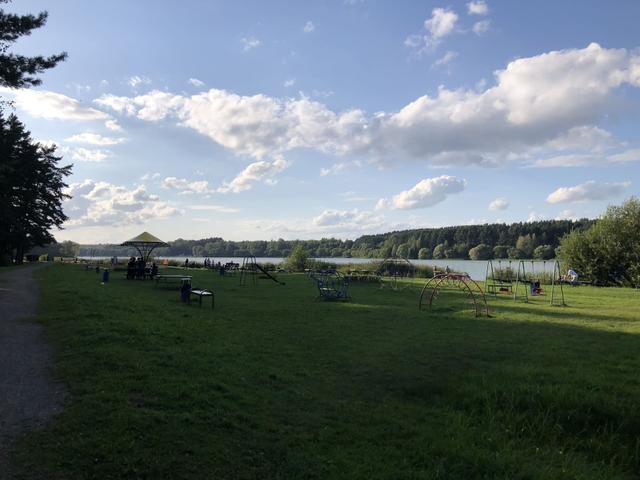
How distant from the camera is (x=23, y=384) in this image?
5.57 m

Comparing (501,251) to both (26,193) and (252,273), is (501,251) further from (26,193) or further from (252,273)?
(26,193)

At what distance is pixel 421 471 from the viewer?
423 cm

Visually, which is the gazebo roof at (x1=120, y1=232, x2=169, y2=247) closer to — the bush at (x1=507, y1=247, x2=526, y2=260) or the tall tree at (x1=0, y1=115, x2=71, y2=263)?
the tall tree at (x1=0, y1=115, x2=71, y2=263)

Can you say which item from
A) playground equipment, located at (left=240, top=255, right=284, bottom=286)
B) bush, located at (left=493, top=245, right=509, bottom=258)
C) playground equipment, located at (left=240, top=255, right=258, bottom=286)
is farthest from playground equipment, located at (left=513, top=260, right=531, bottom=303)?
bush, located at (left=493, top=245, right=509, bottom=258)

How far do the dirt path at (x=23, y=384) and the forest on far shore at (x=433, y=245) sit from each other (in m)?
50.3

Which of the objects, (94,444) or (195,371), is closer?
(94,444)

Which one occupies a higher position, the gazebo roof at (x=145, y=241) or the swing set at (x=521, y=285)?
the gazebo roof at (x=145, y=241)

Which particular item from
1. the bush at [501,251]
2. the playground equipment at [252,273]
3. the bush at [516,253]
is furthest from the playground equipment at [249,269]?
the bush at [501,251]

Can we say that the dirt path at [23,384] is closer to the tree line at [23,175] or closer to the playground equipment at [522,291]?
the tree line at [23,175]

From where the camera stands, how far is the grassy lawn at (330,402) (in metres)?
4.14

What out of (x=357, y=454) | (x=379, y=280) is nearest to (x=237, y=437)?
(x=357, y=454)

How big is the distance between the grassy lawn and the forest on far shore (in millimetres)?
49405

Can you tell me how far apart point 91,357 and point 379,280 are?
75.8 ft

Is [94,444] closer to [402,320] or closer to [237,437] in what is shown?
[237,437]
